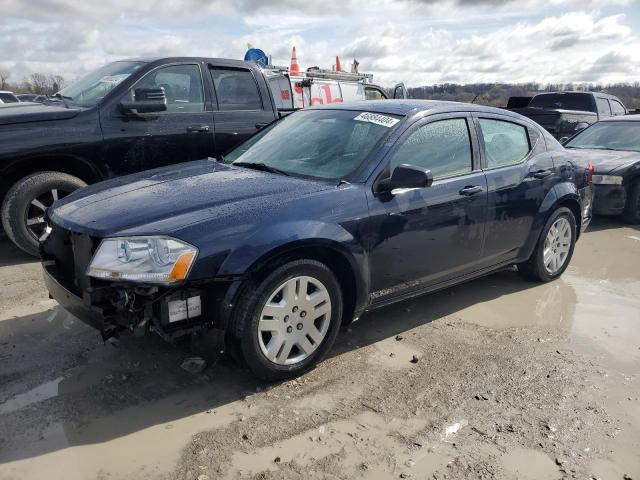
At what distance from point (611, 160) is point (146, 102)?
6.44 m

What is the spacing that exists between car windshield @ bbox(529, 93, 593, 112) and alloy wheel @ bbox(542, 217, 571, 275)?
944 cm

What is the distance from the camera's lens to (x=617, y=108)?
46.7ft

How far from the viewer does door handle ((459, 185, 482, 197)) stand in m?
4.03

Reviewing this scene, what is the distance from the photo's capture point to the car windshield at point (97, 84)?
18.2ft

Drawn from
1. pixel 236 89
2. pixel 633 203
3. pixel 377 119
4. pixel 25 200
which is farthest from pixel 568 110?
pixel 25 200

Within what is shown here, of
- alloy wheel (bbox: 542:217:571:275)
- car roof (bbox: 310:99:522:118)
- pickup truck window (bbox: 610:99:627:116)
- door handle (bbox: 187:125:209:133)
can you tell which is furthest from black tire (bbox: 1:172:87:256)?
pickup truck window (bbox: 610:99:627:116)

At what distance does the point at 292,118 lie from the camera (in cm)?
453

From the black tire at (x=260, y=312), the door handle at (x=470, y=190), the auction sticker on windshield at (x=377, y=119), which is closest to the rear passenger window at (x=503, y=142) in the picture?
the door handle at (x=470, y=190)

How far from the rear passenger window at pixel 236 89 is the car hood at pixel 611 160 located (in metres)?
4.47

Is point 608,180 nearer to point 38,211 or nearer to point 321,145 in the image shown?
point 321,145

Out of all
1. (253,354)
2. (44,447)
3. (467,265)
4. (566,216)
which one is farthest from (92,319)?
(566,216)

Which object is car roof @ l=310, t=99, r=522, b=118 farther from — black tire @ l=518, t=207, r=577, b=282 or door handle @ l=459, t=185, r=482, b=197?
black tire @ l=518, t=207, r=577, b=282

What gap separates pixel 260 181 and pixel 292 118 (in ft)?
3.97

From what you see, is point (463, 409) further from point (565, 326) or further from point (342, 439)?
point (565, 326)
